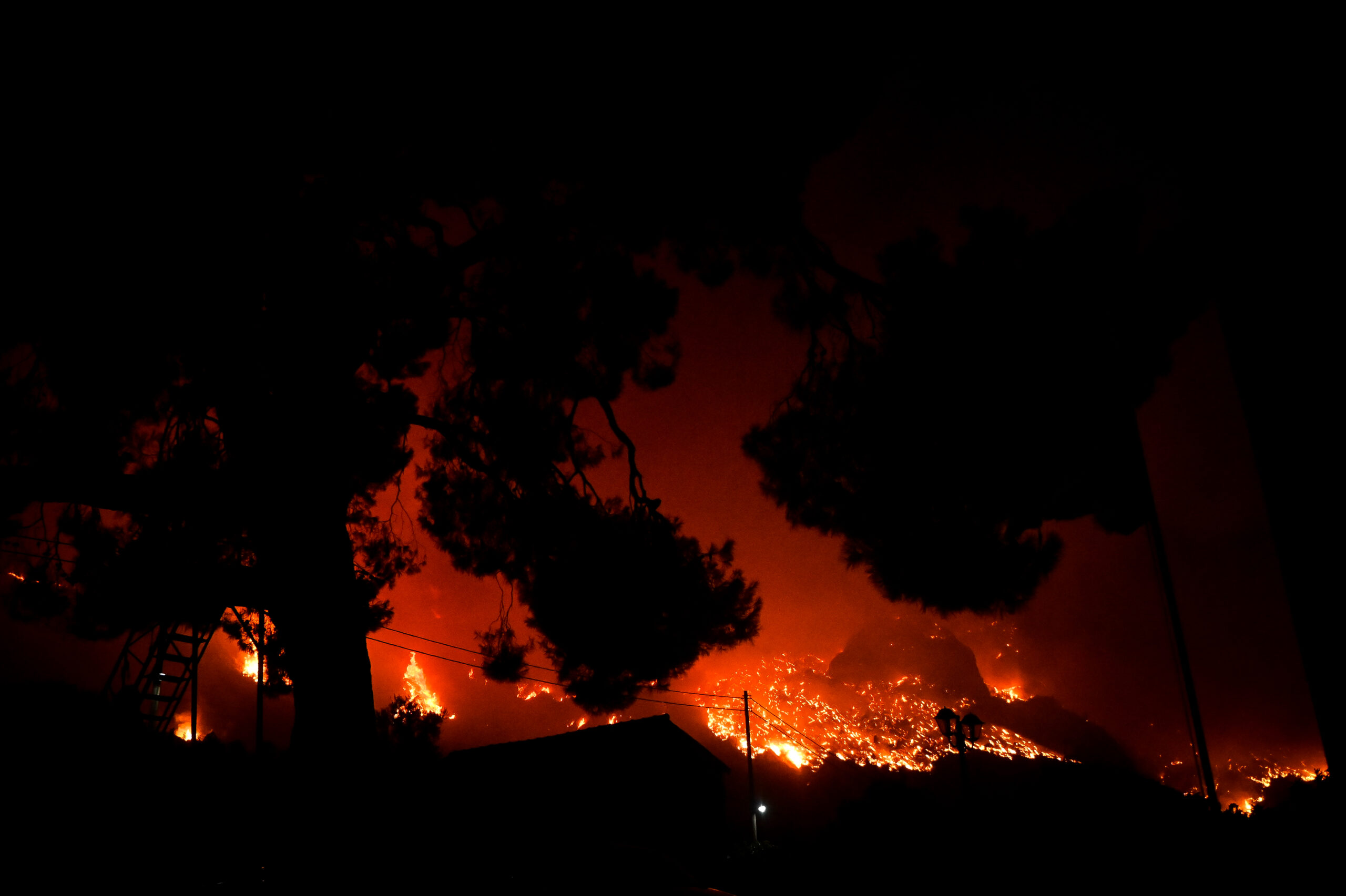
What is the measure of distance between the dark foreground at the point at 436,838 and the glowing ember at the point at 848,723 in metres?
66.4

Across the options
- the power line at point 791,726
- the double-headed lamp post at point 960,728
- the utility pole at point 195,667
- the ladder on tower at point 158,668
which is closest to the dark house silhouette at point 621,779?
the double-headed lamp post at point 960,728

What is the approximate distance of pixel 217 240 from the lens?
16.5 feet

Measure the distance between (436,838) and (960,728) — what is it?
35.1 ft

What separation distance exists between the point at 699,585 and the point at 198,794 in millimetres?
5774

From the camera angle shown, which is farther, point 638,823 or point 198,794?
point 638,823

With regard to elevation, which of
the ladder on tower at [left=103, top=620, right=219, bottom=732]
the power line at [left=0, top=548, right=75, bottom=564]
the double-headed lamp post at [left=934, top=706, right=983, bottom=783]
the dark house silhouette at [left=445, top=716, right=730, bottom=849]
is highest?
the power line at [left=0, top=548, right=75, bottom=564]

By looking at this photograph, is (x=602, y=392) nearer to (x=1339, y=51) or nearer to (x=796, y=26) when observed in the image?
(x=796, y=26)

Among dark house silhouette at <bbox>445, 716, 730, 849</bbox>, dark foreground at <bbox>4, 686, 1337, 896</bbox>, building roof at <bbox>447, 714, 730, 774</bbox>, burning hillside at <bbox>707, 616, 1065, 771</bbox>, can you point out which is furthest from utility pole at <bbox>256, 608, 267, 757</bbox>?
burning hillside at <bbox>707, 616, 1065, 771</bbox>

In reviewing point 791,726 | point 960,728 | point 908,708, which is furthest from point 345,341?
point 908,708

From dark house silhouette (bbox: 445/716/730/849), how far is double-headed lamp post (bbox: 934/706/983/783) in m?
6.95

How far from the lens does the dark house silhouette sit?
16531 mm

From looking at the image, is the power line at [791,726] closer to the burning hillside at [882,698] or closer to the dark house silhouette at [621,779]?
the burning hillside at [882,698]

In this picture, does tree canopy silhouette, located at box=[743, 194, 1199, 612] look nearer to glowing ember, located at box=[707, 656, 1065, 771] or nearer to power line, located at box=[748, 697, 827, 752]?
glowing ember, located at box=[707, 656, 1065, 771]

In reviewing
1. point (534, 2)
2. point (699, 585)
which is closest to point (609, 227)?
point (534, 2)
